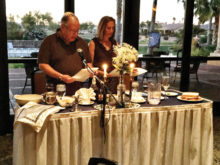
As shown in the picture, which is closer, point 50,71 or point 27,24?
point 50,71

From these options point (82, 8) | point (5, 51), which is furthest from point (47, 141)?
point (82, 8)

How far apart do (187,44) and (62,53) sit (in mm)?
2463

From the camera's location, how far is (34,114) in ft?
6.84

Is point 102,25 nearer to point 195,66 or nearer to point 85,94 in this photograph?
point 85,94

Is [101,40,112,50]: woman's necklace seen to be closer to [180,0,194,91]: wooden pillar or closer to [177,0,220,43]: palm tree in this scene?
[180,0,194,91]: wooden pillar

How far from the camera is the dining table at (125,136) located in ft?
7.06

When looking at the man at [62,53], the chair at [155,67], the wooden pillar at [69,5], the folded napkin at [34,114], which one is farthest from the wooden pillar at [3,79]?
the chair at [155,67]

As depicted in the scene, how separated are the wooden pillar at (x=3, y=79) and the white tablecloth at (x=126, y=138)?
1.75 metres

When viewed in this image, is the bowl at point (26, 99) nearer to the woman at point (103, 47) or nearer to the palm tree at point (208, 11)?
the woman at point (103, 47)

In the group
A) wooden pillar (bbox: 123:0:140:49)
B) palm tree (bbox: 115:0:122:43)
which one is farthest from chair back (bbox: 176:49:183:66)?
palm tree (bbox: 115:0:122:43)

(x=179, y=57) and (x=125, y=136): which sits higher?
(x=179, y=57)

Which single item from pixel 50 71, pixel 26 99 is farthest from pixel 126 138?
pixel 50 71

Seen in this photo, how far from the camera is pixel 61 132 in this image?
218 centimetres

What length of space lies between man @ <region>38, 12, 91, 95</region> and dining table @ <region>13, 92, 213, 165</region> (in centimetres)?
66
